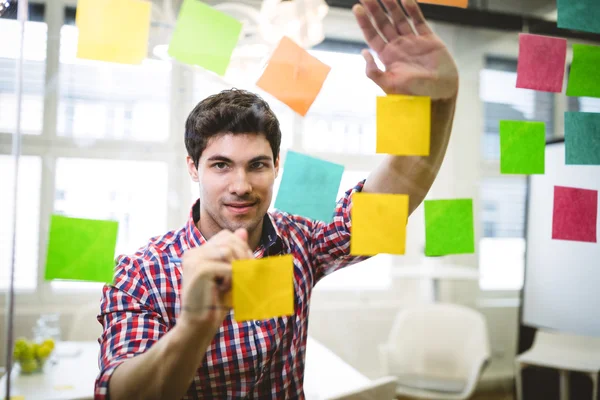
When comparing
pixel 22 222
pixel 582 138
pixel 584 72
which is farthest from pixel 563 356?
pixel 22 222

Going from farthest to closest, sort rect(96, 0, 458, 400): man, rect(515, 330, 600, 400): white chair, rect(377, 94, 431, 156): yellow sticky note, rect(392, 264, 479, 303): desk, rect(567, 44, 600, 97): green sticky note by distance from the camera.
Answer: rect(392, 264, 479, 303): desk < rect(515, 330, 600, 400): white chair < rect(567, 44, 600, 97): green sticky note < rect(377, 94, 431, 156): yellow sticky note < rect(96, 0, 458, 400): man

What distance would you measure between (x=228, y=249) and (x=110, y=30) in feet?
1.09

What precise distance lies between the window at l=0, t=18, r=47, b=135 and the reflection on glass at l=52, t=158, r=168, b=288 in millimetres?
71

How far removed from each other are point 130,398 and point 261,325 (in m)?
0.21

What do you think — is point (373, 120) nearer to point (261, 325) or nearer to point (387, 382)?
point (261, 325)

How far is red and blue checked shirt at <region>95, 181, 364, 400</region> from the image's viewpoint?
1.95 feet

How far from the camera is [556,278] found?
920mm

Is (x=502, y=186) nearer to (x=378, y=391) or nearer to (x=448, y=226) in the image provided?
(x=448, y=226)

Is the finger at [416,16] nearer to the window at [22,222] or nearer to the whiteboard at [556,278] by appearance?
the whiteboard at [556,278]

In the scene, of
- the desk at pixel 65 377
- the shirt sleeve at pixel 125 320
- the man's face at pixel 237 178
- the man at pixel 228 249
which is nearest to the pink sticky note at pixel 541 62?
the man at pixel 228 249

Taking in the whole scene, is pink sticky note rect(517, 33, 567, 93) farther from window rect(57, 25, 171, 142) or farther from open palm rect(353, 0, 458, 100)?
window rect(57, 25, 171, 142)

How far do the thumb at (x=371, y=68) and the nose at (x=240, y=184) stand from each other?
249 mm

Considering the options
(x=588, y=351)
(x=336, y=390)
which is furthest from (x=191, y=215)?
(x=588, y=351)

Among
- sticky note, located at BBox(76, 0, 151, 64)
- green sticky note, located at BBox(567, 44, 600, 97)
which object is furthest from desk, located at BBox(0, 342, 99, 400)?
green sticky note, located at BBox(567, 44, 600, 97)
